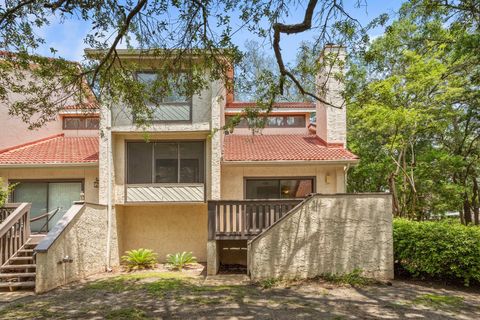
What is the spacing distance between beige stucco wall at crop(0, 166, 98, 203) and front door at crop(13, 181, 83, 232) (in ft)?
0.67

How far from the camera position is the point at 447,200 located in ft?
62.4

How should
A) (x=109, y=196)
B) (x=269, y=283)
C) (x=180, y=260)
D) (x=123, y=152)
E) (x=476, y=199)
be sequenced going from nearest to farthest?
(x=269, y=283), (x=180, y=260), (x=109, y=196), (x=123, y=152), (x=476, y=199)

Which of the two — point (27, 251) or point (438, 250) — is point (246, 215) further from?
point (27, 251)

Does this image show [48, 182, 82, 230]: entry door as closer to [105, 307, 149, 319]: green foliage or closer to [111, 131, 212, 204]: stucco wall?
[111, 131, 212, 204]: stucco wall

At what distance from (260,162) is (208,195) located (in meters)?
2.13

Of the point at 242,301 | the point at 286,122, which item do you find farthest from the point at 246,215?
the point at 286,122

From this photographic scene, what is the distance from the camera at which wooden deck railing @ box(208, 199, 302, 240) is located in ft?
32.4

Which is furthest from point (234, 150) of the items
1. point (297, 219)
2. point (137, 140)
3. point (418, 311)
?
point (418, 311)

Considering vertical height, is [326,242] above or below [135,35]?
below

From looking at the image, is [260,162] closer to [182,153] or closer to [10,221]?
[182,153]

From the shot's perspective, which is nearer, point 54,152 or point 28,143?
point 54,152

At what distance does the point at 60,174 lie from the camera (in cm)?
1274

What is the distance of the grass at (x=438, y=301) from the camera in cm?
689

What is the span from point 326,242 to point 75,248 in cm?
675
